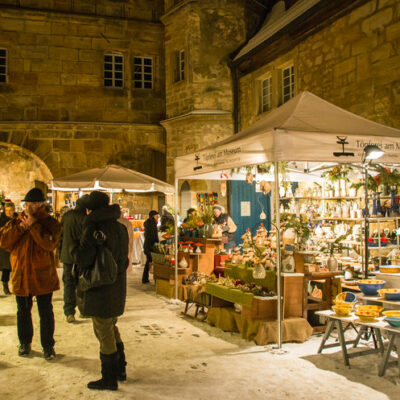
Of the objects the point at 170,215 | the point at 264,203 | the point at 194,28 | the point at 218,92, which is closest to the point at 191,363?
the point at 170,215

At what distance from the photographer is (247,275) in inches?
252

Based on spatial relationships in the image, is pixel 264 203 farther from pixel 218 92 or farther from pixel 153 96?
pixel 153 96

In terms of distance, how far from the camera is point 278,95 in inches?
490

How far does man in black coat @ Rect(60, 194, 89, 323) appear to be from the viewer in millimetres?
6098

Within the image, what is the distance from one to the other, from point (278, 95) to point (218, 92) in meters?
2.12

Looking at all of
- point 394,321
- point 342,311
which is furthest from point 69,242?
point 394,321

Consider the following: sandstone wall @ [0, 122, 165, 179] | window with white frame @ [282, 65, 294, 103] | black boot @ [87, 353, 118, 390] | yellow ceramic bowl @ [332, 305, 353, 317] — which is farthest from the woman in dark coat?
window with white frame @ [282, 65, 294, 103]

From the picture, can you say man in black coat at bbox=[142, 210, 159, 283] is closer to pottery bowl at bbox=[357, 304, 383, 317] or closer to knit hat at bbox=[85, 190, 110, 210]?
pottery bowl at bbox=[357, 304, 383, 317]

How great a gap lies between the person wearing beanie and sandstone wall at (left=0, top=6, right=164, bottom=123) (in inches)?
441

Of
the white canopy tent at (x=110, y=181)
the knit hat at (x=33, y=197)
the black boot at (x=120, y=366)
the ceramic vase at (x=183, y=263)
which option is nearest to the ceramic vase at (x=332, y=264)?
the ceramic vase at (x=183, y=263)

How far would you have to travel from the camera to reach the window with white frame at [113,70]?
52.8 ft

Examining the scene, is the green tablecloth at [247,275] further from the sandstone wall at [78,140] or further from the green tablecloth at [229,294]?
the sandstone wall at [78,140]

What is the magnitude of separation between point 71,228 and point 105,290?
7.95ft

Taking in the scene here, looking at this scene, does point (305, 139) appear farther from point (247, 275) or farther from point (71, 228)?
point (71, 228)
